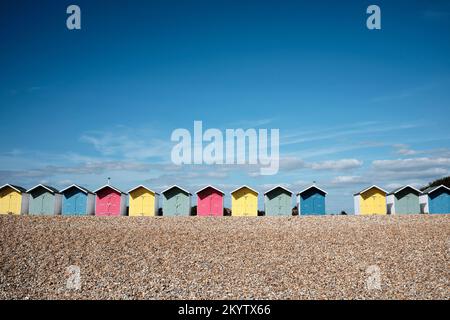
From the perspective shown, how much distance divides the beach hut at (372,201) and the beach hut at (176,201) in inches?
680

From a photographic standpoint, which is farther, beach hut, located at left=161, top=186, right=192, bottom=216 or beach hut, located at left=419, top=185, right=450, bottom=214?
beach hut, located at left=419, top=185, right=450, bottom=214

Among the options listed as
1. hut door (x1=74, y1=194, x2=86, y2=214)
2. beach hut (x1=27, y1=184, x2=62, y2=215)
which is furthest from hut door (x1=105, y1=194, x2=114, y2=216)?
beach hut (x1=27, y1=184, x2=62, y2=215)

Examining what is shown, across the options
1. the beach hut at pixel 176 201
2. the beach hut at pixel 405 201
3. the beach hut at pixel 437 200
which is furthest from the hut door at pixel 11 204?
the beach hut at pixel 437 200

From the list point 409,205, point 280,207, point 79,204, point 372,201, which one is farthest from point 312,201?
point 79,204

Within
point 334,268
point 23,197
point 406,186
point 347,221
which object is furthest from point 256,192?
point 23,197

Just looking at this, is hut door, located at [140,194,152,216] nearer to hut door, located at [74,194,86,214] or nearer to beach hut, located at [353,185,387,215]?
hut door, located at [74,194,86,214]

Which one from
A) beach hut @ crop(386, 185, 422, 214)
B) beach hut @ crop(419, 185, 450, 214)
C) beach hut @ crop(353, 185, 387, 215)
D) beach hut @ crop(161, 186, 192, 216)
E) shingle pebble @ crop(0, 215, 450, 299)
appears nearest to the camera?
shingle pebble @ crop(0, 215, 450, 299)

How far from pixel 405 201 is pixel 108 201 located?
30106 millimetres

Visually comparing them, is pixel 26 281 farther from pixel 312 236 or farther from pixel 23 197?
pixel 23 197

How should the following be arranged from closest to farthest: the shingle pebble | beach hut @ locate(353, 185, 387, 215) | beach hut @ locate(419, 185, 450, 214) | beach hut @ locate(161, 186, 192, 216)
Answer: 1. the shingle pebble
2. beach hut @ locate(161, 186, 192, 216)
3. beach hut @ locate(353, 185, 387, 215)
4. beach hut @ locate(419, 185, 450, 214)

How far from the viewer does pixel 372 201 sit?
38438 millimetres

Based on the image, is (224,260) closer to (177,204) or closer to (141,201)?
(177,204)

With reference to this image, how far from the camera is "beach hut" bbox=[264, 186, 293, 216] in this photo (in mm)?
37406

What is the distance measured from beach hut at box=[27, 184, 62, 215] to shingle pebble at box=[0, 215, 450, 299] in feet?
27.1
